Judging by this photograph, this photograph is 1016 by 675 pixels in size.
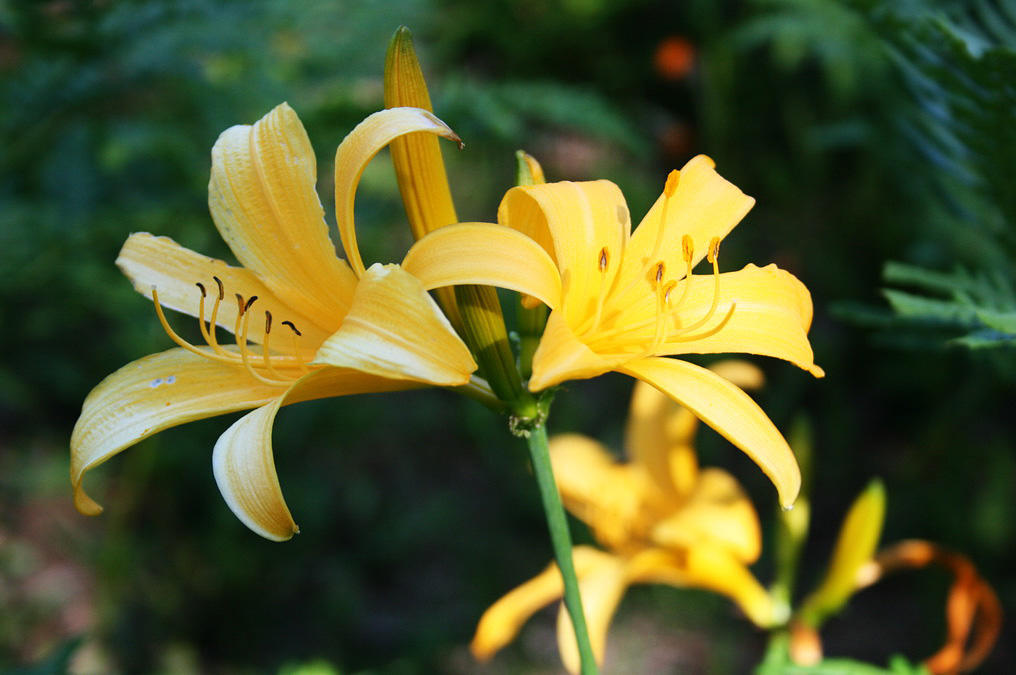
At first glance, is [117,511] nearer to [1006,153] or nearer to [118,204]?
[118,204]

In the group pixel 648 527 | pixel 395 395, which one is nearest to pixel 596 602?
pixel 648 527

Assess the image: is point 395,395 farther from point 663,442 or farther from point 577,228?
point 577,228

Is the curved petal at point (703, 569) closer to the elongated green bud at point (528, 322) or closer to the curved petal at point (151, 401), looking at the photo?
the elongated green bud at point (528, 322)

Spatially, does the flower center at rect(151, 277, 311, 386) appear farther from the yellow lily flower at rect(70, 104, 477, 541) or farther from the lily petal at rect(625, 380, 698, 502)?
the lily petal at rect(625, 380, 698, 502)

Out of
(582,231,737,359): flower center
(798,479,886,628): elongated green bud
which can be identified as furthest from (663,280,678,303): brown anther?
(798,479,886,628): elongated green bud

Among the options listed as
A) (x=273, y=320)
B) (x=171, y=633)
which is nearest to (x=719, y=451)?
(x=171, y=633)

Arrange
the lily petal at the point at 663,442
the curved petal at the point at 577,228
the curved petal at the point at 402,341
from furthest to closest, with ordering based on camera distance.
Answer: the lily petal at the point at 663,442 < the curved petal at the point at 577,228 < the curved petal at the point at 402,341

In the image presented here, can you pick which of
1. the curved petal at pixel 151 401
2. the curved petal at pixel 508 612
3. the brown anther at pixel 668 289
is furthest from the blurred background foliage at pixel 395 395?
the brown anther at pixel 668 289

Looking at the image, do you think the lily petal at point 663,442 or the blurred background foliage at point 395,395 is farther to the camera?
the blurred background foliage at point 395,395
